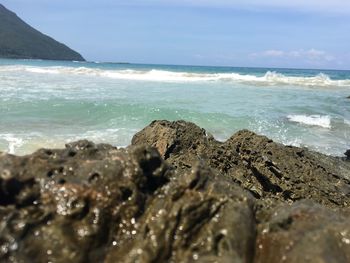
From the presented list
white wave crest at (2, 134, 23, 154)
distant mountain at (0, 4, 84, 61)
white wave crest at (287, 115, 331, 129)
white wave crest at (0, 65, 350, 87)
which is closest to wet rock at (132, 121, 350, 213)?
white wave crest at (2, 134, 23, 154)

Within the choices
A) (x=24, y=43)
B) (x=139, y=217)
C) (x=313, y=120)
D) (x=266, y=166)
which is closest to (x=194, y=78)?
(x=313, y=120)

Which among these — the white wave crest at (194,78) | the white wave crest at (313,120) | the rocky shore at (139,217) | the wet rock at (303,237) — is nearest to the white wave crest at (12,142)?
the rocky shore at (139,217)

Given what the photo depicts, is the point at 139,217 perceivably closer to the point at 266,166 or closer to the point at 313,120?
the point at 266,166

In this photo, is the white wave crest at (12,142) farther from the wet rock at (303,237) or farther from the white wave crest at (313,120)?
the white wave crest at (313,120)

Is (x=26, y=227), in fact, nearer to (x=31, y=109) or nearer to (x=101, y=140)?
(x=101, y=140)

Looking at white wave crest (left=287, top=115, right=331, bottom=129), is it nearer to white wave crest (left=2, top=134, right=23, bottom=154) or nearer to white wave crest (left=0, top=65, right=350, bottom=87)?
white wave crest (left=2, top=134, right=23, bottom=154)

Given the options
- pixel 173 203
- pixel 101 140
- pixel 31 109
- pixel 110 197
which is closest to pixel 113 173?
pixel 110 197
